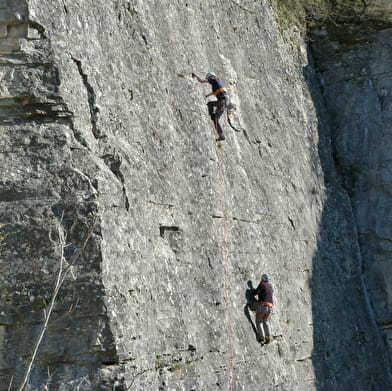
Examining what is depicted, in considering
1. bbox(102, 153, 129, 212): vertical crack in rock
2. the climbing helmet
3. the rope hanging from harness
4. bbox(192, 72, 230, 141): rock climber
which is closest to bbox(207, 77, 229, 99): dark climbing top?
bbox(192, 72, 230, 141): rock climber

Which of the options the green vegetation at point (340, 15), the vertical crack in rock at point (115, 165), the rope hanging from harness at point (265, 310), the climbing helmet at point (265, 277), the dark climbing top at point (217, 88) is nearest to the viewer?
the vertical crack in rock at point (115, 165)

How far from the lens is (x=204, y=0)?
1430cm

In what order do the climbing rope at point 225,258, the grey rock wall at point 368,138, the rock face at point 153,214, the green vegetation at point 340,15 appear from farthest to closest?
the green vegetation at point 340,15
the grey rock wall at point 368,138
the climbing rope at point 225,258
the rock face at point 153,214

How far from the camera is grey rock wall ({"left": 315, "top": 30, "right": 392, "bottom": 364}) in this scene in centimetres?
1712

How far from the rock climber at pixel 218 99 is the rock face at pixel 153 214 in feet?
0.62

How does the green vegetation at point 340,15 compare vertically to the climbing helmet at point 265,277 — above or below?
above

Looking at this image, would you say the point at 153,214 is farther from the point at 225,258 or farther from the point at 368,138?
the point at 368,138

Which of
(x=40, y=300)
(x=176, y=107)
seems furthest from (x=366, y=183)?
(x=40, y=300)

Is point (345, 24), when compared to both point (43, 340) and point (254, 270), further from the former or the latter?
point (43, 340)

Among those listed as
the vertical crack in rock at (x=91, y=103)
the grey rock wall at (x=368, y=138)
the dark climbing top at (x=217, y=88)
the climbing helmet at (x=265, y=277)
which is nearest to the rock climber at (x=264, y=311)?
the climbing helmet at (x=265, y=277)

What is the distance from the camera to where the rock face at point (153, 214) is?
8.25 meters

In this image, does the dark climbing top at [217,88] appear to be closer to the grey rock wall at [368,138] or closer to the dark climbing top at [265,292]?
the dark climbing top at [265,292]

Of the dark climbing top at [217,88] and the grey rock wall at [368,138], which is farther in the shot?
the grey rock wall at [368,138]

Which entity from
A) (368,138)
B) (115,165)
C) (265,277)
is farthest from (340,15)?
(115,165)
